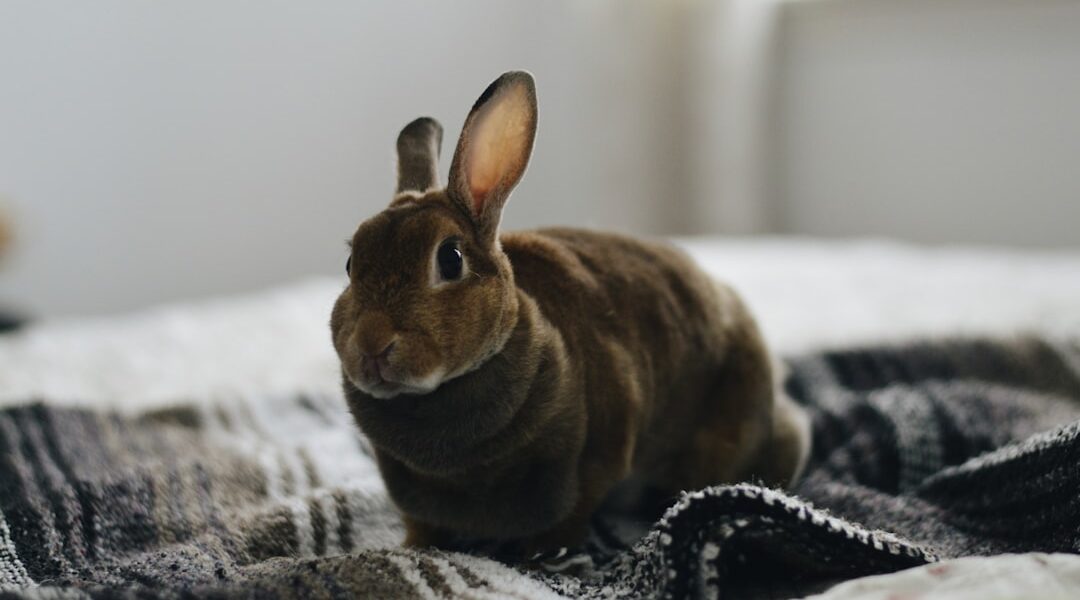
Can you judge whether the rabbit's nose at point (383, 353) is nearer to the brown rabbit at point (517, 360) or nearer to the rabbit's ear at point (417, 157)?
the brown rabbit at point (517, 360)

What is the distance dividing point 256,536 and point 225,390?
21.7 inches

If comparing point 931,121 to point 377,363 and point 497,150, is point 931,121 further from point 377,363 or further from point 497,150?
point 377,363

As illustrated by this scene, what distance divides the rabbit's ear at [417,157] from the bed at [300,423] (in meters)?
0.30

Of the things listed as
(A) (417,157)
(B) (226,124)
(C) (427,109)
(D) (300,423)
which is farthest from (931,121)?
(A) (417,157)

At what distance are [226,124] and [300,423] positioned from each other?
157 cm

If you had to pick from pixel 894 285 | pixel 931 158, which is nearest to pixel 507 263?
pixel 894 285

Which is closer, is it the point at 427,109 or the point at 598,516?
the point at 598,516

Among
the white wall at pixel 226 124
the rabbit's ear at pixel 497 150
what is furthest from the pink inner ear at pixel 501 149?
the white wall at pixel 226 124

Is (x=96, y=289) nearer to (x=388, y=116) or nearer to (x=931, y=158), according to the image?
(x=388, y=116)

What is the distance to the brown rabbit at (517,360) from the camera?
0.75m

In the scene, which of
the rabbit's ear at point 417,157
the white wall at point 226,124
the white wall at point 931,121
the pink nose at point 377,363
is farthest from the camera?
the white wall at point 931,121

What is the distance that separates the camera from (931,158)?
Answer: 2.88 metres

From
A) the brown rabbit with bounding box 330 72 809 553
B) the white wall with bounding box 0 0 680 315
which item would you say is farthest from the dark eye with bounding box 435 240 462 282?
the white wall with bounding box 0 0 680 315

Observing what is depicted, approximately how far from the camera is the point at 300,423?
1344 millimetres
